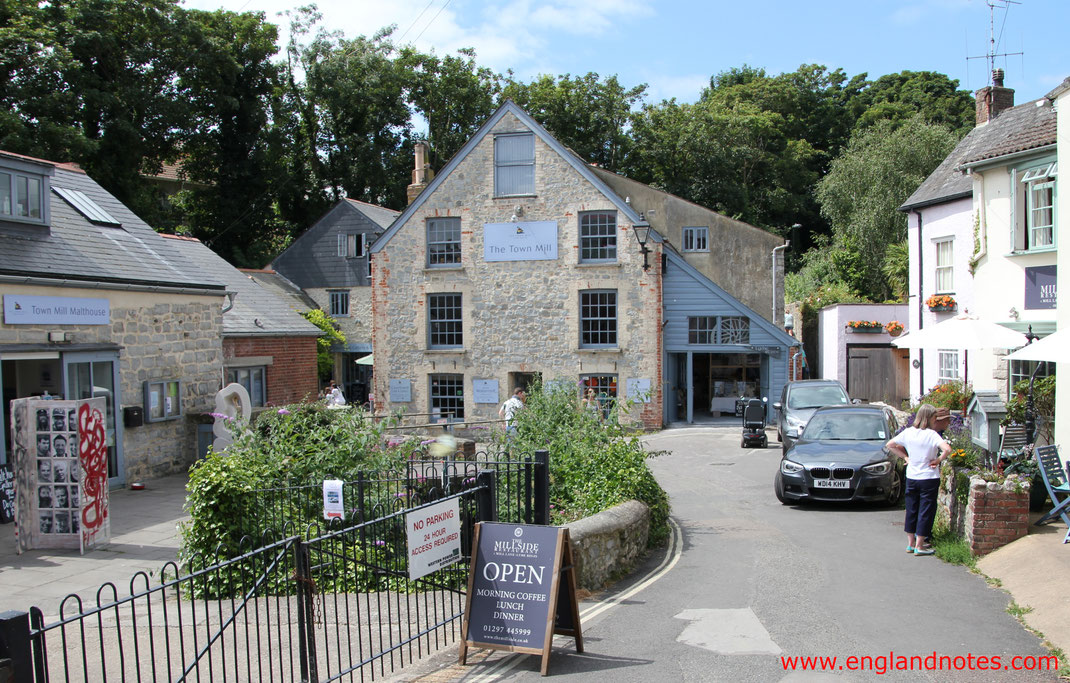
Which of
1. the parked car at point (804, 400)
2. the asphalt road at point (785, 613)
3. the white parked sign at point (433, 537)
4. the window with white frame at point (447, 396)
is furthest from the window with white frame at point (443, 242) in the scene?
the white parked sign at point (433, 537)

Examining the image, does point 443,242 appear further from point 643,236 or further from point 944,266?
point 944,266

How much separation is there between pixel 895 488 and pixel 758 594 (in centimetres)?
561

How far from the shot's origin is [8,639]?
3.96m

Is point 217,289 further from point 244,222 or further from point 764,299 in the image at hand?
point 244,222

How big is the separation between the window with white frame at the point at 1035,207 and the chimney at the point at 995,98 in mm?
7050

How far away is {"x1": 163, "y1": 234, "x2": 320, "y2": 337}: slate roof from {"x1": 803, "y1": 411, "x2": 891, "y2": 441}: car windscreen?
47.8 ft

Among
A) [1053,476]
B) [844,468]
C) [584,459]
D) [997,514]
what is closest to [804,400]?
[844,468]

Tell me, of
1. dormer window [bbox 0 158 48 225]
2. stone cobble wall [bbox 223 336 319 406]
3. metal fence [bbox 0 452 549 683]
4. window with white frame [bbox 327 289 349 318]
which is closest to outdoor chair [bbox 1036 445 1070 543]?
metal fence [bbox 0 452 549 683]

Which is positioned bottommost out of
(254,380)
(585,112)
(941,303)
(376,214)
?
(254,380)

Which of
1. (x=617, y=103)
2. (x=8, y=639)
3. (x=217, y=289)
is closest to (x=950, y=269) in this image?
(x=217, y=289)

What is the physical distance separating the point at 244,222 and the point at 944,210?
35.2 m

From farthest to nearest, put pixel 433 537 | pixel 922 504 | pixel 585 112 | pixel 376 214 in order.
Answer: pixel 585 112 < pixel 376 214 < pixel 922 504 < pixel 433 537

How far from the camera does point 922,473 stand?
368 inches

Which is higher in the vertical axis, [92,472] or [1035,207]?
[1035,207]
